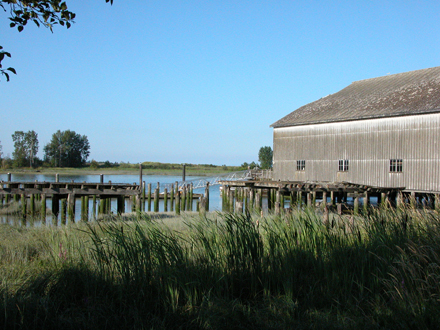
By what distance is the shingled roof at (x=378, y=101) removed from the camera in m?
26.6

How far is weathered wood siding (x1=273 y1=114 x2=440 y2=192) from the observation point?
84.5 feet

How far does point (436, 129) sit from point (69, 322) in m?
25.6

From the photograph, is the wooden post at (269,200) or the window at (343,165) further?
the window at (343,165)

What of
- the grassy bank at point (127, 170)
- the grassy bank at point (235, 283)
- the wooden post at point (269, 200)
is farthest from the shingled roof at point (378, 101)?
the grassy bank at point (127, 170)

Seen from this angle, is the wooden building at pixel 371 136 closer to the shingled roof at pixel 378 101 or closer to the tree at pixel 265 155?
the shingled roof at pixel 378 101

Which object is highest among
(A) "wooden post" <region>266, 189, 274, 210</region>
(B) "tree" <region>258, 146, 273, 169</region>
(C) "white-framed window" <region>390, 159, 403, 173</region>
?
(B) "tree" <region>258, 146, 273, 169</region>

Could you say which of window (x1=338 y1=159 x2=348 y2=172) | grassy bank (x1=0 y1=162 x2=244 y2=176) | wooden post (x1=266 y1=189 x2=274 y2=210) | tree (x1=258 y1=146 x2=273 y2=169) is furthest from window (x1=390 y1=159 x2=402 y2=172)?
tree (x1=258 y1=146 x2=273 y2=169)

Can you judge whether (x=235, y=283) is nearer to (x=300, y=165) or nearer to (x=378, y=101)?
(x=378, y=101)

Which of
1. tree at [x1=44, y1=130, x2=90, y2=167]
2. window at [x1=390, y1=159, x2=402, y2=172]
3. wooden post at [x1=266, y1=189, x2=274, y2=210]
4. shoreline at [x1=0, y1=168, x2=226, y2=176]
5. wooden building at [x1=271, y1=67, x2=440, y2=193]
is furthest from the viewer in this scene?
tree at [x1=44, y1=130, x2=90, y2=167]

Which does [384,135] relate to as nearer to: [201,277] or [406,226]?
[406,226]

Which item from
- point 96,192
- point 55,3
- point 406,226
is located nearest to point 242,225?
point 406,226

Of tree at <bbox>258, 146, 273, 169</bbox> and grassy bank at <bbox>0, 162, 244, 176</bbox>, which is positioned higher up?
tree at <bbox>258, 146, 273, 169</bbox>

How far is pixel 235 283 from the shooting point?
20.8ft

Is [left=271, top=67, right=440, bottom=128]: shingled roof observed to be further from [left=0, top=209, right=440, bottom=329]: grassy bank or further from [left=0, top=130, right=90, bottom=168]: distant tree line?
[left=0, top=130, right=90, bottom=168]: distant tree line
